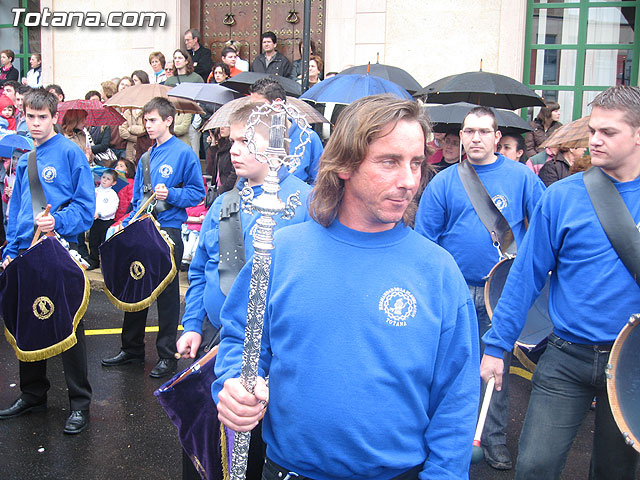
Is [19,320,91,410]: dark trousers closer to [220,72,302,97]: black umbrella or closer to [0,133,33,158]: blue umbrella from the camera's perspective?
[0,133,33,158]: blue umbrella

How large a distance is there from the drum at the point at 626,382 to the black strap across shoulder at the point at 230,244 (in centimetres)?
161

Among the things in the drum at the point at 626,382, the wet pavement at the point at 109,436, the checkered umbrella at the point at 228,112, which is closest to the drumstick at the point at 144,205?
the checkered umbrella at the point at 228,112

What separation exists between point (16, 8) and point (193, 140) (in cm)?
715

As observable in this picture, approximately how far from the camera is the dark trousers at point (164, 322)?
6.19 m

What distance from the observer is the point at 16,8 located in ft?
51.9

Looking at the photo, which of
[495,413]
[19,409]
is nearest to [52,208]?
[19,409]

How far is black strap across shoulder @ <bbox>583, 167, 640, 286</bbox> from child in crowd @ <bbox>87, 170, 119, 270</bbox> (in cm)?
767

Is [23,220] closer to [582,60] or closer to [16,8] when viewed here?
[582,60]

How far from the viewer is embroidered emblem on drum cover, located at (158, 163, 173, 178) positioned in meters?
6.22

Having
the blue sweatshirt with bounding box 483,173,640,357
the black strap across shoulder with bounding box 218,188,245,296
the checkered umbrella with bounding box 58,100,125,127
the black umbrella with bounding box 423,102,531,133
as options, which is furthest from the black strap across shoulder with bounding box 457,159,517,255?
Result: the checkered umbrella with bounding box 58,100,125,127

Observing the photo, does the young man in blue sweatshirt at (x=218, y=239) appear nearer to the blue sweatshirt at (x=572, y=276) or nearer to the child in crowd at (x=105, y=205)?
the blue sweatshirt at (x=572, y=276)

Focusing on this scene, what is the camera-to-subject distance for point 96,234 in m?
9.91

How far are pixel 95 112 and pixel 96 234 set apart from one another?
1.64m

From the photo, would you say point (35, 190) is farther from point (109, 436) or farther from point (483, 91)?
point (483, 91)
